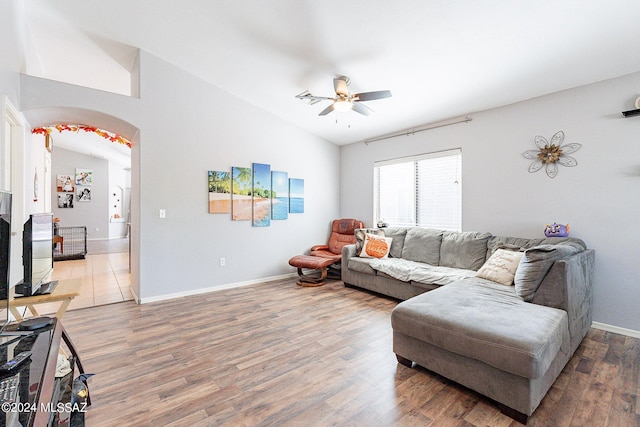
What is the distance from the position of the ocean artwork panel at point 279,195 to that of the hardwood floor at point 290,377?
199 cm

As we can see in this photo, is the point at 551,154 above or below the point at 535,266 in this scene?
above

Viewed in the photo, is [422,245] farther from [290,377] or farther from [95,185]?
[95,185]

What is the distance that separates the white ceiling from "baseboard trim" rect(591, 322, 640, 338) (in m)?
2.54

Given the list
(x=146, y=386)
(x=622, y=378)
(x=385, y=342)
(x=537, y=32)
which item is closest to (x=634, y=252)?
(x=622, y=378)

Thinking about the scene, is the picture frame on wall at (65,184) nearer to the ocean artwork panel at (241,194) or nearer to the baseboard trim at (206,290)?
the baseboard trim at (206,290)

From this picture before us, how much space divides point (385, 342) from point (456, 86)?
2.99 meters

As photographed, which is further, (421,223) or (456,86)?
(421,223)

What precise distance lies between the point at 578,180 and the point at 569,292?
1.61 metres

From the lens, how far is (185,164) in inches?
156

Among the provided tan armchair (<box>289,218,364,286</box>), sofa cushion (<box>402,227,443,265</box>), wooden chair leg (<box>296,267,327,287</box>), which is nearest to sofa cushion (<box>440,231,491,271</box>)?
sofa cushion (<box>402,227,443,265</box>)

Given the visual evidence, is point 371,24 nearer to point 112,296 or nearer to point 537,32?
point 537,32

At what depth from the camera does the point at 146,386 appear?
1.98 m

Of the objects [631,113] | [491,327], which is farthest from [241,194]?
[631,113]

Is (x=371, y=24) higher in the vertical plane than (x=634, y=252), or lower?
higher
